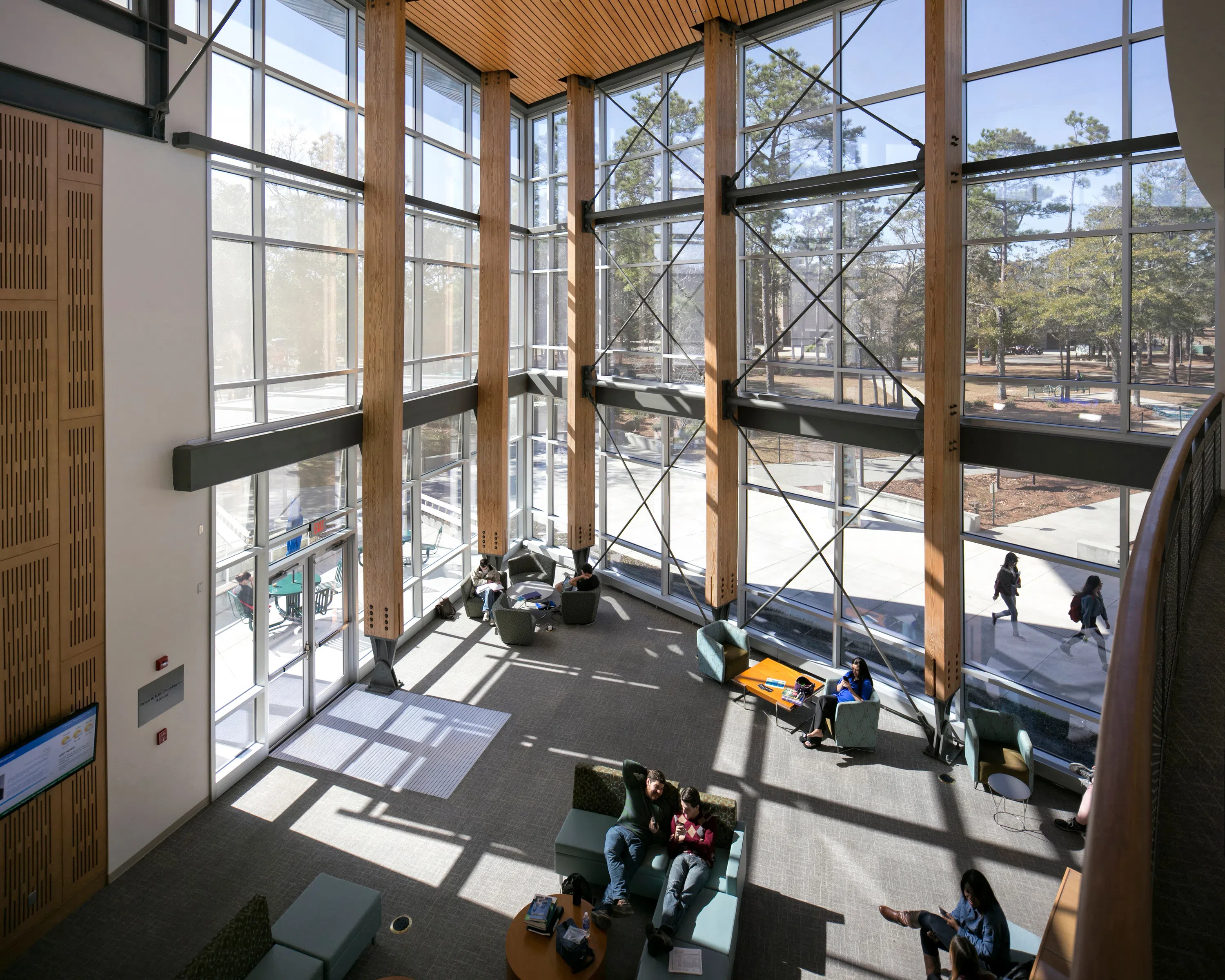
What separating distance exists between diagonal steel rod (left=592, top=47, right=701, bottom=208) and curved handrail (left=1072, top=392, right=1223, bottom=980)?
442 inches

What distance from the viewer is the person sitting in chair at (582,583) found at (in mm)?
11969

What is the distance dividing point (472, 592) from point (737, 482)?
429 cm

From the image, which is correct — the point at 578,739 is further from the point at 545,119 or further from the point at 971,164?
the point at 545,119

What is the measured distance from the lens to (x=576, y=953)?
17.0 feet

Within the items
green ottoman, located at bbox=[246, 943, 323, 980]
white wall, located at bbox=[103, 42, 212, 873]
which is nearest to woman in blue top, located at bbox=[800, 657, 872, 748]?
green ottoman, located at bbox=[246, 943, 323, 980]

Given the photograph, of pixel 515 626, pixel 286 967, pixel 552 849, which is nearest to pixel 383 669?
pixel 515 626

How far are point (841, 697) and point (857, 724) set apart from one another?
42cm

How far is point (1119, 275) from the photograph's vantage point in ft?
23.2

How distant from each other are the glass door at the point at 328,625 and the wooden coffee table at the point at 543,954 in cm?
456

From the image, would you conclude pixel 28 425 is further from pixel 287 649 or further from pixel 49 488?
pixel 287 649

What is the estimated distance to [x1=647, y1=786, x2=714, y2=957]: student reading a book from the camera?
5320 millimetres

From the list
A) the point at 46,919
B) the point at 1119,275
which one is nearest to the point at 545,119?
the point at 1119,275

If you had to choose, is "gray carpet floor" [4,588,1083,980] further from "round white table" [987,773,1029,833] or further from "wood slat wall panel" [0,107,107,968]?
"wood slat wall panel" [0,107,107,968]

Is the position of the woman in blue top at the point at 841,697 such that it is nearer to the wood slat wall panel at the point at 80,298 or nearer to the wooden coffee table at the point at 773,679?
the wooden coffee table at the point at 773,679
